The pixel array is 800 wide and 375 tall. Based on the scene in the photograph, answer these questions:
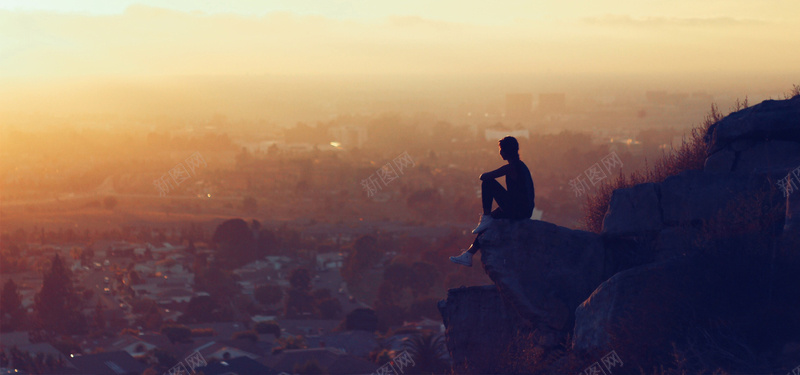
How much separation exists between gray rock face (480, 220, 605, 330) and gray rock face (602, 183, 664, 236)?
0.96ft

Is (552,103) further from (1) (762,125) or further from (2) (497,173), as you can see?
(2) (497,173)

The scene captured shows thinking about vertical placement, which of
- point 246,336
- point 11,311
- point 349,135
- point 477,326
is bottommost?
point 246,336

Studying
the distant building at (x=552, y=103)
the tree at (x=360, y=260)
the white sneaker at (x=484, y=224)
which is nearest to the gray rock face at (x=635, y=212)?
the white sneaker at (x=484, y=224)

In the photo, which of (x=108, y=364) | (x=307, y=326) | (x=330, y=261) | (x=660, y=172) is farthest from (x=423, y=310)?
(x=660, y=172)

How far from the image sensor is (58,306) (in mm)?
23422

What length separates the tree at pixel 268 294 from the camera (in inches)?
1033

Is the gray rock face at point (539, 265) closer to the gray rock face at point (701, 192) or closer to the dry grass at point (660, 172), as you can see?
the gray rock face at point (701, 192)

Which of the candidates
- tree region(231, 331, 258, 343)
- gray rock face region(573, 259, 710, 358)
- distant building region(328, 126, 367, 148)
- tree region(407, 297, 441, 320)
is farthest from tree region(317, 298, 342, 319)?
distant building region(328, 126, 367, 148)

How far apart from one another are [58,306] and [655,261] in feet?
70.5

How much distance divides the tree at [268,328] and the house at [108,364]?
3.94 m

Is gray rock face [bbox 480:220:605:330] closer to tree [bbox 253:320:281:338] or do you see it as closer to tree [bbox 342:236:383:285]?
tree [bbox 253:320:281:338]

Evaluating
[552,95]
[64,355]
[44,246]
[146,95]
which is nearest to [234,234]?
[44,246]

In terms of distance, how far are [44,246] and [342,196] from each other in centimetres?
1892

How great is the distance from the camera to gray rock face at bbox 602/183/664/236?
6215 mm
